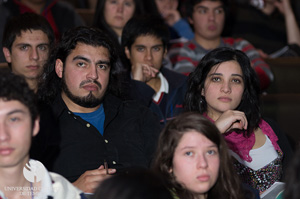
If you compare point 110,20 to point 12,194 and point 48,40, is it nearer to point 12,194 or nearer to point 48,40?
point 48,40

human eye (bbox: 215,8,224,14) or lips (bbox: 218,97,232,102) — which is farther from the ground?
human eye (bbox: 215,8,224,14)

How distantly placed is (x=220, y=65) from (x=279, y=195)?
2.04 ft

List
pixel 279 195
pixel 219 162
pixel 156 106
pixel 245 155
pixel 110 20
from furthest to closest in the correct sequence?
pixel 110 20 < pixel 156 106 < pixel 245 155 < pixel 279 195 < pixel 219 162

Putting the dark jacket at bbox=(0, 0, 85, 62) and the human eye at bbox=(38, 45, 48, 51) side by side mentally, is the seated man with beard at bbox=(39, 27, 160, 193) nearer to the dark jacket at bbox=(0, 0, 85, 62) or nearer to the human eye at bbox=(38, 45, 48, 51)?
the human eye at bbox=(38, 45, 48, 51)

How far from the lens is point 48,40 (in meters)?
2.85

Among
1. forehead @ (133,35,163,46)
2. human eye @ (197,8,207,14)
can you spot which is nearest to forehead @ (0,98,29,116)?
forehead @ (133,35,163,46)

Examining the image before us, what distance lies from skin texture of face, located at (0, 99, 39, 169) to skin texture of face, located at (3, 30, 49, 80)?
3.70 feet

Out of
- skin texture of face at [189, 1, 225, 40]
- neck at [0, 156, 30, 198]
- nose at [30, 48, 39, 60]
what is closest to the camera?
neck at [0, 156, 30, 198]

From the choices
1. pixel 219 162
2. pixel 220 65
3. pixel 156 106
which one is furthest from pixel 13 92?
pixel 156 106

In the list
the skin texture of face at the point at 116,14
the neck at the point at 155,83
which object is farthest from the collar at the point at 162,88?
the skin texture of face at the point at 116,14

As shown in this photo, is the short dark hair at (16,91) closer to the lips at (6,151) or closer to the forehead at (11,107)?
the forehead at (11,107)

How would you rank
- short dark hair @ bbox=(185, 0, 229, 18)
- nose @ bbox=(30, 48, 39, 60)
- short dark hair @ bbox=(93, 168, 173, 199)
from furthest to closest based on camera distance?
short dark hair @ bbox=(185, 0, 229, 18) < nose @ bbox=(30, 48, 39, 60) < short dark hair @ bbox=(93, 168, 173, 199)

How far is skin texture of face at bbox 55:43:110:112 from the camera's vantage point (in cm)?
232

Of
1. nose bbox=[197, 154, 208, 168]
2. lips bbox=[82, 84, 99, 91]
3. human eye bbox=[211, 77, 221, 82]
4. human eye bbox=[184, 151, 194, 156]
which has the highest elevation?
lips bbox=[82, 84, 99, 91]
